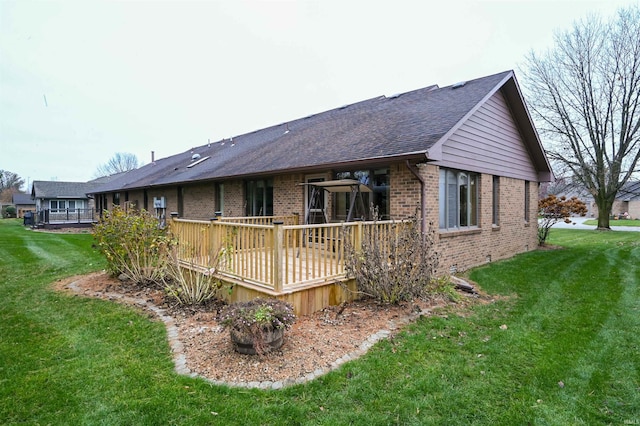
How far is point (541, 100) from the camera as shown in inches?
781

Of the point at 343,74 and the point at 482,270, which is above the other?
the point at 343,74

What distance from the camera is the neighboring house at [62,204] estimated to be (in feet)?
95.5

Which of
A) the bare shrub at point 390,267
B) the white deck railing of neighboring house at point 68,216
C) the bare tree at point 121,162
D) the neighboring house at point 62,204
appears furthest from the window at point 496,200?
the bare tree at point 121,162

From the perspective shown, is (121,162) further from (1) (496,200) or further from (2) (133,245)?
(1) (496,200)

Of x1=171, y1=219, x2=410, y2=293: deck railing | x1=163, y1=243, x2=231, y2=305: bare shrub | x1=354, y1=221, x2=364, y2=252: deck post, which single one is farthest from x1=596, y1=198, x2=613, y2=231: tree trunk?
x1=163, y1=243, x2=231, y2=305: bare shrub

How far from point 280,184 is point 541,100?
18.0 m

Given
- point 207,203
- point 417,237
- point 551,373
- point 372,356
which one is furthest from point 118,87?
point 551,373

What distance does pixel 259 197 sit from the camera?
11.1 m

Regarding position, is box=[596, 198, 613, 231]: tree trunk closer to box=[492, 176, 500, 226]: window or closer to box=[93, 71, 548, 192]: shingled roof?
box=[93, 71, 548, 192]: shingled roof

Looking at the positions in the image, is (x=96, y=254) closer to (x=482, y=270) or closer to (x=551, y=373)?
(x=482, y=270)

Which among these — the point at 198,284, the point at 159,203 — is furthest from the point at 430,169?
the point at 159,203

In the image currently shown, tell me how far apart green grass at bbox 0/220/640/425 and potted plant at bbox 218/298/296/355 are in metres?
0.59

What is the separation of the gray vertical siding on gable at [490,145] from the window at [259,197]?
210 inches

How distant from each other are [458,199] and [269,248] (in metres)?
5.34
